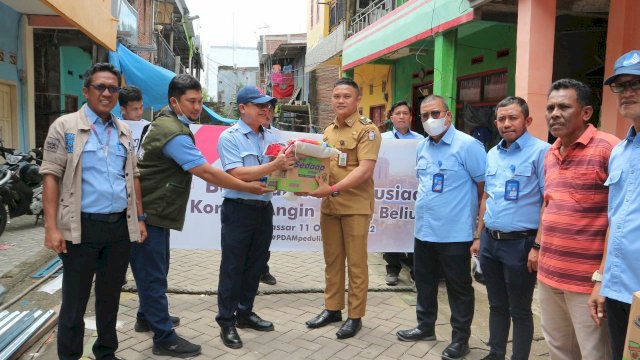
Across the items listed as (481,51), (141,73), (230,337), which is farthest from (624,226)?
(141,73)

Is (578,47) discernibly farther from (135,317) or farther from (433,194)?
(135,317)

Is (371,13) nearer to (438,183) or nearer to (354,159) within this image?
(354,159)

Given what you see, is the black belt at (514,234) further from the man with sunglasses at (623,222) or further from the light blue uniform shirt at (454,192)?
the man with sunglasses at (623,222)

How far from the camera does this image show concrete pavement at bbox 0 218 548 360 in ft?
11.6

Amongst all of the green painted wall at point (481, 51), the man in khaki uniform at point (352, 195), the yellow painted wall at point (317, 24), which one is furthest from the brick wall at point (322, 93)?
the man in khaki uniform at point (352, 195)

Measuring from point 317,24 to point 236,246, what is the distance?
64.7 feet

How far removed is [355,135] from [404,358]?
175cm

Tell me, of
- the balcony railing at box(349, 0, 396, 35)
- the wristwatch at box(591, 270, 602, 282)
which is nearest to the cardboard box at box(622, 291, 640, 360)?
the wristwatch at box(591, 270, 602, 282)

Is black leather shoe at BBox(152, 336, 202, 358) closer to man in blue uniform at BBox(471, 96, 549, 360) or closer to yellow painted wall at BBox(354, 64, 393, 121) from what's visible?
man in blue uniform at BBox(471, 96, 549, 360)

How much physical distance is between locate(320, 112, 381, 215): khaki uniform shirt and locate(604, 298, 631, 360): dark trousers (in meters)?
1.97

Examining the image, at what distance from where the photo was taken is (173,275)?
5320mm

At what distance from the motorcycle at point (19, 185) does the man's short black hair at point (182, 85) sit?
167 inches

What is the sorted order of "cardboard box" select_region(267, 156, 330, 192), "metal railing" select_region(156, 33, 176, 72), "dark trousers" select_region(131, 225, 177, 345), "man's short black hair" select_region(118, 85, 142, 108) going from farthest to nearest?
"metal railing" select_region(156, 33, 176, 72), "man's short black hair" select_region(118, 85, 142, 108), "cardboard box" select_region(267, 156, 330, 192), "dark trousers" select_region(131, 225, 177, 345)

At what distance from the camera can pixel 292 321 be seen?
416 centimetres
